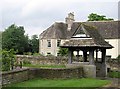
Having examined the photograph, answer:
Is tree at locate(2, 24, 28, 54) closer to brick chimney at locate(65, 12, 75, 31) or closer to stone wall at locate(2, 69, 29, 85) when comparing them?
brick chimney at locate(65, 12, 75, 31)

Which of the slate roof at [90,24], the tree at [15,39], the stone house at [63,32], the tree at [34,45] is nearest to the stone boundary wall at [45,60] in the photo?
the stone house at [63,32]

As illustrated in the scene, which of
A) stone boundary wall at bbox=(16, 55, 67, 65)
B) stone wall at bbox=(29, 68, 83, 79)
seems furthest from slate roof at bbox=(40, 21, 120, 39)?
stone wall at bbox=(29, 68, 83, 79)

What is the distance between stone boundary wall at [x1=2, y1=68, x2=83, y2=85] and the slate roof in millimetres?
29799

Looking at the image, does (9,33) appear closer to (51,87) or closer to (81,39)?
(81,39)

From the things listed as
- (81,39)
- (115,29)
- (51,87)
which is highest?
(115,29)

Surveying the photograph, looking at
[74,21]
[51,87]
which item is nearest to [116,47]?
[74,21]

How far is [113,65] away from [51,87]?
22.7 m

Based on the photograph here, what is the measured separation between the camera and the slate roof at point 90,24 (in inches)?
2256

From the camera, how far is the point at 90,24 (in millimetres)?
60031

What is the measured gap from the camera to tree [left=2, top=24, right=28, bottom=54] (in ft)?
237

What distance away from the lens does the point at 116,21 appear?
59375mm

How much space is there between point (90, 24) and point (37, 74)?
3603 cm

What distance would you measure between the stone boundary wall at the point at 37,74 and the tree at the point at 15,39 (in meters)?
45.3

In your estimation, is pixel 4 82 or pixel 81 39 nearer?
pixel 4 82
